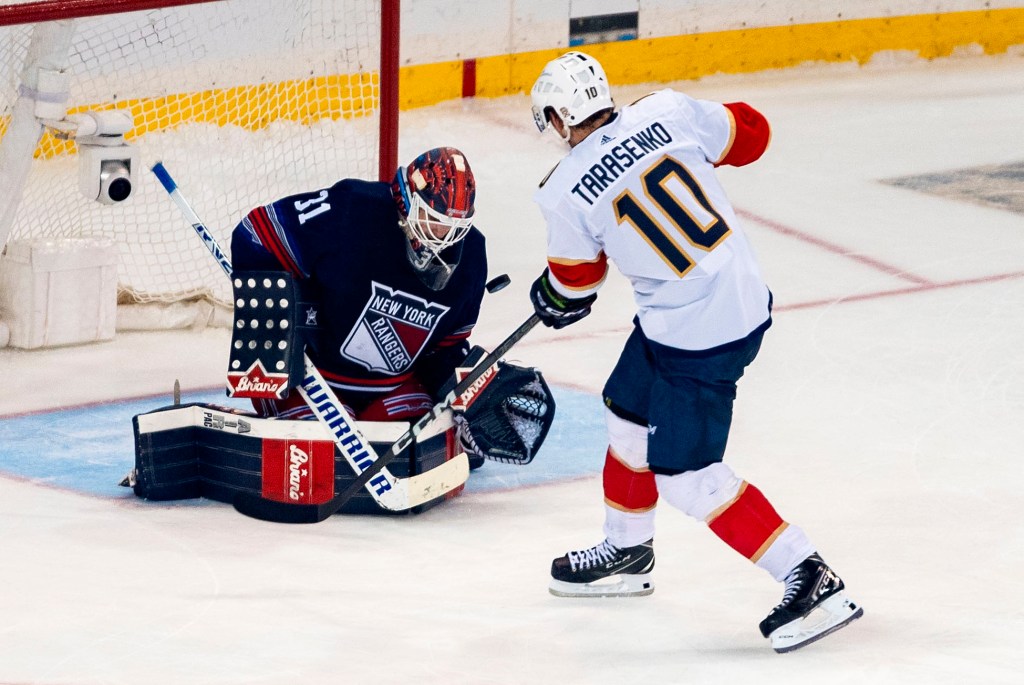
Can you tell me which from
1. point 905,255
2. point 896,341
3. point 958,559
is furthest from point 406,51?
point 958,559

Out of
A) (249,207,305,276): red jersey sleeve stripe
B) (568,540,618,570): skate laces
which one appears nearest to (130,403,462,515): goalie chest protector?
(249,207,305,276): red jersey sleeve stripe

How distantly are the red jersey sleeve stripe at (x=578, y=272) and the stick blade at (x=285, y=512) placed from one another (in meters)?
0.82

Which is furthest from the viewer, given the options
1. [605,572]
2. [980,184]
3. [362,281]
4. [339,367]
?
[980,184]

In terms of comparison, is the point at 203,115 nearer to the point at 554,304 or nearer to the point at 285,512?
the point at 285,512

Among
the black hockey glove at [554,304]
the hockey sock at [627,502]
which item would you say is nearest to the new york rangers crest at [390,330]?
the black hockey glove at [554,304]

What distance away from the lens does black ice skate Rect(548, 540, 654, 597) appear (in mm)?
3213

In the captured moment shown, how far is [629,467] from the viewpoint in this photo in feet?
10.3

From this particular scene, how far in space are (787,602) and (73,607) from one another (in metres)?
1.21

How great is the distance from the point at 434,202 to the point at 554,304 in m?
0.41

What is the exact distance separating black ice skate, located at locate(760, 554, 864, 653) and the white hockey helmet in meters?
0.85

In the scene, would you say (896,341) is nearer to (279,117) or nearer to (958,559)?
(958,559)

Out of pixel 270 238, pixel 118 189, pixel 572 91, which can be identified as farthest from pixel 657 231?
pixel 118 189

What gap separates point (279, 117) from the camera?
5.45 meters

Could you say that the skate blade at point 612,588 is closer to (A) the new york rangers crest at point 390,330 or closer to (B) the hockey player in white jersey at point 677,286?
(B) the hockey player in white jersey at point 677,286
